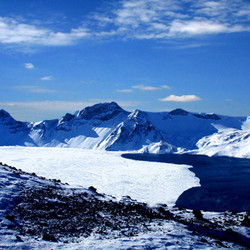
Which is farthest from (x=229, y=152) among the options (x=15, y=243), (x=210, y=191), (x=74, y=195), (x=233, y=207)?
(x=15, y=243)

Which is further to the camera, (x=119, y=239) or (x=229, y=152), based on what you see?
(x=229, y=152)

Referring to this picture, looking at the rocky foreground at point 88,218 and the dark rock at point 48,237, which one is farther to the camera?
the rocky foreground at point 88,218

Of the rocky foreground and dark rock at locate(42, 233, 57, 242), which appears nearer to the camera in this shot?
dark rock at locate(42, 233, 57, 242)

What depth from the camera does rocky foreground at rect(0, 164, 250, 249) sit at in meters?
21.8

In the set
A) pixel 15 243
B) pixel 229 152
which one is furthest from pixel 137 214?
pixel 229 152

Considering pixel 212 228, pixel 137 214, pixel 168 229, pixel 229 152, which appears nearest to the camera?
pixel 168 229

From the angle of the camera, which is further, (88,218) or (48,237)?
(88,218)

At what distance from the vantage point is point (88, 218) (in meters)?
25.7

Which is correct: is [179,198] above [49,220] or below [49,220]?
below

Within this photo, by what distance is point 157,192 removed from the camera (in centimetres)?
5550

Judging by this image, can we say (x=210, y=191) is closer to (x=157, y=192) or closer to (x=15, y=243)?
(x=157, y=192)

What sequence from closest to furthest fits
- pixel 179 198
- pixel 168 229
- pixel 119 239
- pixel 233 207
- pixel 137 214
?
1. pixel 119 239
2. pixel 168 229
3. pixel 137 214
4. pixel 233 207
5. pixel 179 198

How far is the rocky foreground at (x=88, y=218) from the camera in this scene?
21.8 meters

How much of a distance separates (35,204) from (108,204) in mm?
7488
